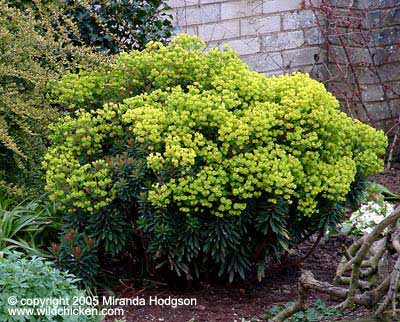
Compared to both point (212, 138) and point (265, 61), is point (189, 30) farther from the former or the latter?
point (212, 138)

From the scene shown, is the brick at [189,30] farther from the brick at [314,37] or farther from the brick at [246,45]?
the brick at [314,37]

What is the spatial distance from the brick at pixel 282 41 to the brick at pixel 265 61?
2.5 inches

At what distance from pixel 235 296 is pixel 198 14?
3463 mm

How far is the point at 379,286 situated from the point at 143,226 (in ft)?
4.66

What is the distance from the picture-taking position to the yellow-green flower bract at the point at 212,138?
16.1ft

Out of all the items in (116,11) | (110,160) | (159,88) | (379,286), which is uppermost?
(116,11)

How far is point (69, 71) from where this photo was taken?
5703 millimetres

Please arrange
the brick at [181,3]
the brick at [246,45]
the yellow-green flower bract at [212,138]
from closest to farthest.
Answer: the yellow-green flower bract at [212,138] → the brick at [181,3] → the brick at [246,45]

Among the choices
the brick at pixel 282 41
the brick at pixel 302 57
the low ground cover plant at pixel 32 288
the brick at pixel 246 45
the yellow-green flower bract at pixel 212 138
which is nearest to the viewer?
the low ground cover plant at pixel 32 288

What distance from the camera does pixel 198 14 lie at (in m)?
8.04

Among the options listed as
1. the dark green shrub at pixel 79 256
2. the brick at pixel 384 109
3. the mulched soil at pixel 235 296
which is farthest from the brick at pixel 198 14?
the dark green shrub at pixel 79 256

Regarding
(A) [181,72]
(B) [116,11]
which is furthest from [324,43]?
(A) [181,72]

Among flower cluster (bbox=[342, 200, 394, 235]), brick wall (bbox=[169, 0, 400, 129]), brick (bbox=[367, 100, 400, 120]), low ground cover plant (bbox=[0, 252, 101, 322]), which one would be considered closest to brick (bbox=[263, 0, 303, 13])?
brick wall (bbox=[169, 0, 400, 129])

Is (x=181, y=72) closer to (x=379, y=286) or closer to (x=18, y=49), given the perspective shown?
(x=18, y=49)
